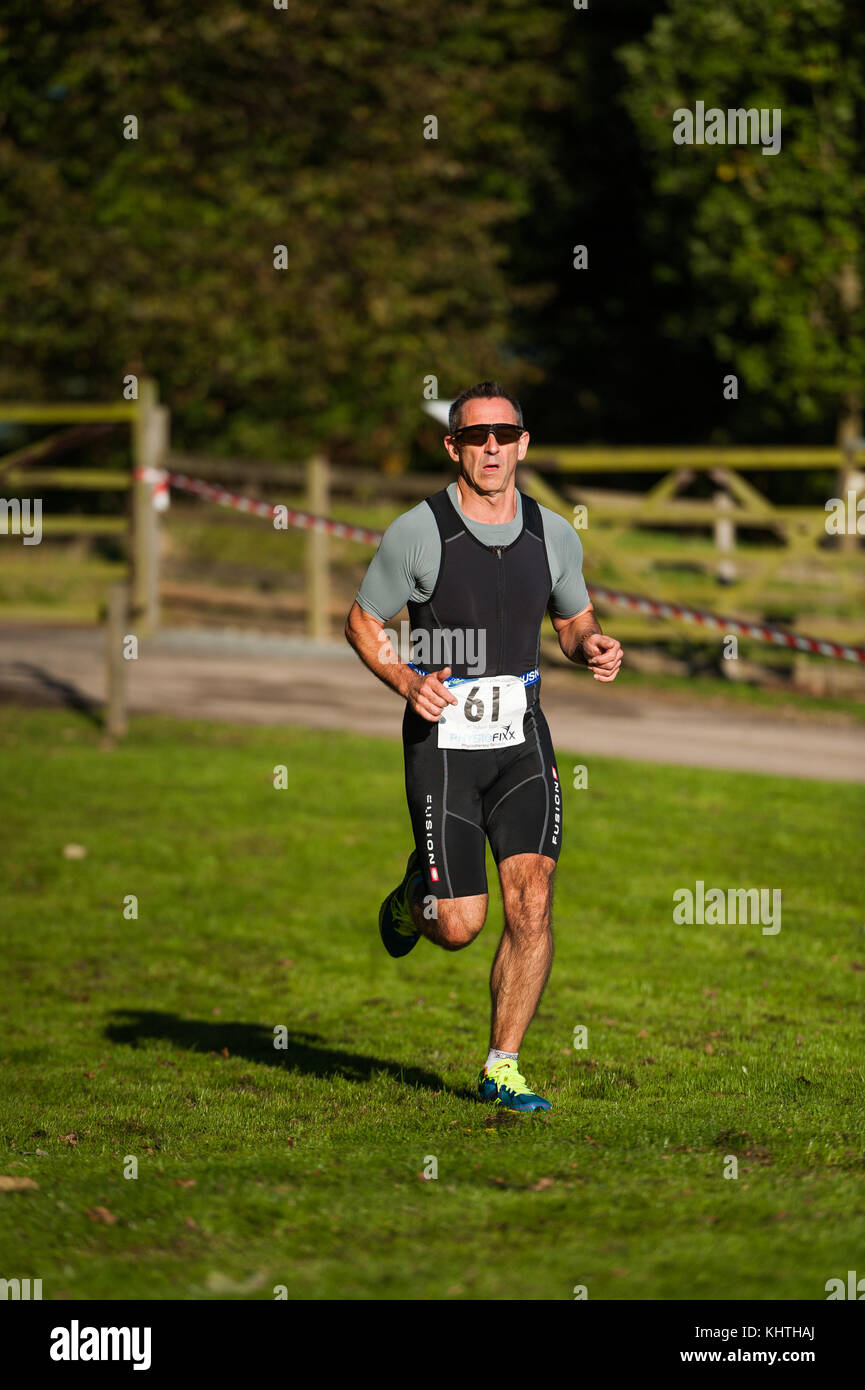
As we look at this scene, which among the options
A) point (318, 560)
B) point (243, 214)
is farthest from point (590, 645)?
point (243, 214)

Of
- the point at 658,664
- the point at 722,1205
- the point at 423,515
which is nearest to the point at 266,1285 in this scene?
the point at 722,1205

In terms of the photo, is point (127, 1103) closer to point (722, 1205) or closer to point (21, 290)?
point (722, 1205)

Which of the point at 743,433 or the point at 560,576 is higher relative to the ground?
the point at 743,433

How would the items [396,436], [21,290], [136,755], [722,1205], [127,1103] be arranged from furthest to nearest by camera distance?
[396,436], [21,290], [136,755], [127,1103], [722,1205]

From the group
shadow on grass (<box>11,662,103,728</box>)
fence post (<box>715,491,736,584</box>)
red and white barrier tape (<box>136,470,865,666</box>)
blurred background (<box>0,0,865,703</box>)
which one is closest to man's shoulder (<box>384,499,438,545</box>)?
red and white barrier tape (<box>136,470,865,666</box>)

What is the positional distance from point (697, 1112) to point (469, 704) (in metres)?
1.68

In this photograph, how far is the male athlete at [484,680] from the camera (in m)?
5.73

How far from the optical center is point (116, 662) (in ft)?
44.7

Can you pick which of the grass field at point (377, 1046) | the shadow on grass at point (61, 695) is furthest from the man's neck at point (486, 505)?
the shadow on grass at point (61, 695)

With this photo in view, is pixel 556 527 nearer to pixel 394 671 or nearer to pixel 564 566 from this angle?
pixel 564 566

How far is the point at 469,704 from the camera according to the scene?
228 inches

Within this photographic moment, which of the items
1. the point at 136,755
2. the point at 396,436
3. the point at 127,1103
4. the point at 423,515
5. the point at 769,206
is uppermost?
the point at 769,206

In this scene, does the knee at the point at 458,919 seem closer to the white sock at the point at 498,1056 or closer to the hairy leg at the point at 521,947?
the hairy leg at the point at 521,947

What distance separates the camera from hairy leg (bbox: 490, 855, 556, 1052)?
579 cm
